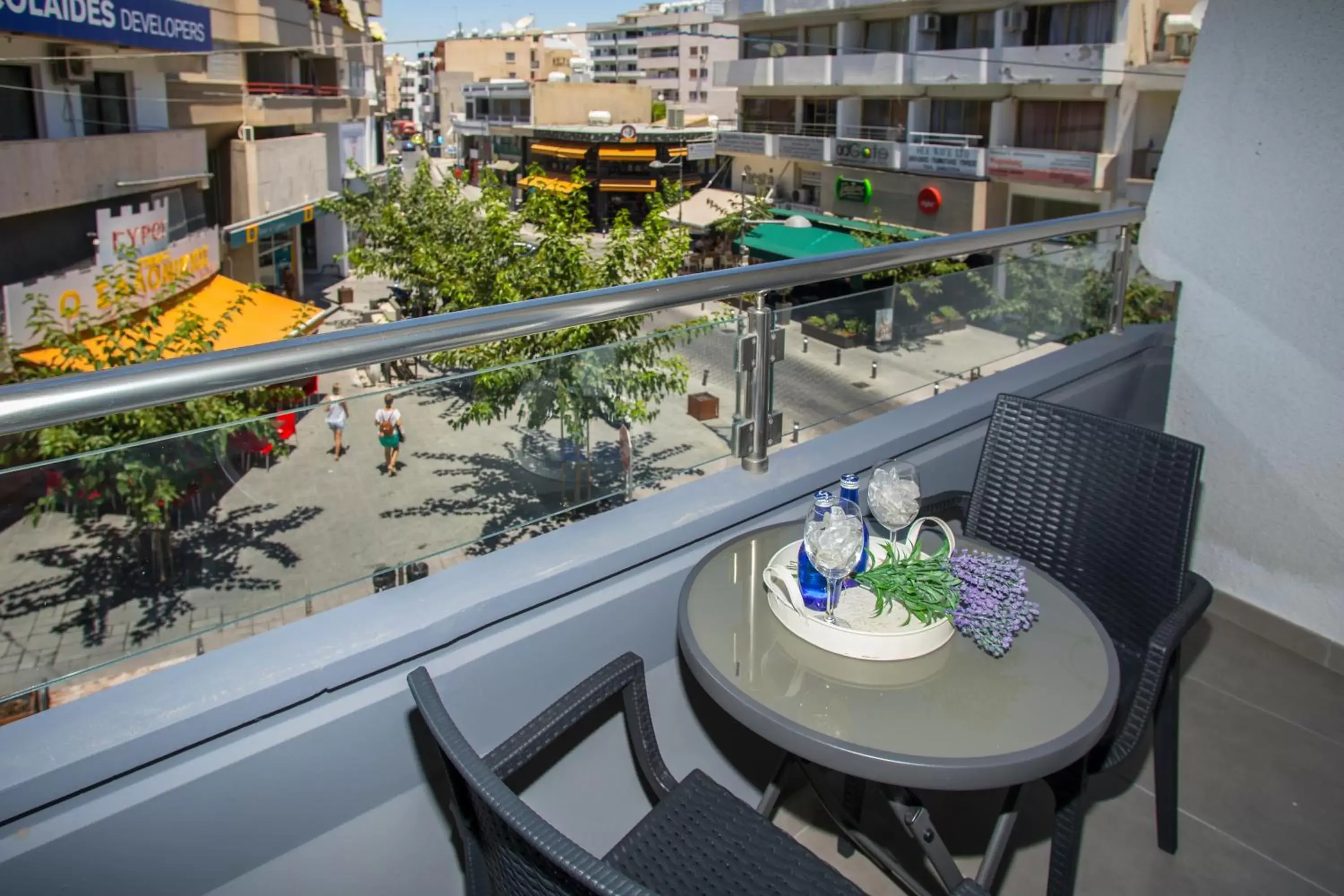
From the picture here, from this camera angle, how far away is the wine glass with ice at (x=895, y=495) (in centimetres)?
213

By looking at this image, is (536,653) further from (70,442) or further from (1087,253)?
(70,442)

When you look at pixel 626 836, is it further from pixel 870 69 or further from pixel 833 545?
pixel 870 69

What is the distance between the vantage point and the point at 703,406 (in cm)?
273

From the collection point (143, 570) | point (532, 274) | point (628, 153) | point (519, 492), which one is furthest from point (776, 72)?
point (143, 570)

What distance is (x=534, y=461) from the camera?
233 cm

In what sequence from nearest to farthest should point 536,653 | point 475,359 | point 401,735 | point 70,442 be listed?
1. point 401,735
2. point 536,653
3. point 70,442
4. point 475,359

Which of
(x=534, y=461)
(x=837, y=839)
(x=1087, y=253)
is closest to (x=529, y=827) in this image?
(x=534, y=461)

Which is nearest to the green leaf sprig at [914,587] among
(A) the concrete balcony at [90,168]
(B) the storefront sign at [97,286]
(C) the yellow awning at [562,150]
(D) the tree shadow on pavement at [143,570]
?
(D) the tree shadow on pavement at [143,570]

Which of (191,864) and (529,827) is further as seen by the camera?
(191,864)

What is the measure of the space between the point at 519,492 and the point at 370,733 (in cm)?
68

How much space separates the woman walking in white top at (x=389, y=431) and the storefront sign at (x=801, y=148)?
32036mm

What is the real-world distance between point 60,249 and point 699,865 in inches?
694

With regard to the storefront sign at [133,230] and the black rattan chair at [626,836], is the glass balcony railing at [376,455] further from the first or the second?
the storefront sign at [133,230]

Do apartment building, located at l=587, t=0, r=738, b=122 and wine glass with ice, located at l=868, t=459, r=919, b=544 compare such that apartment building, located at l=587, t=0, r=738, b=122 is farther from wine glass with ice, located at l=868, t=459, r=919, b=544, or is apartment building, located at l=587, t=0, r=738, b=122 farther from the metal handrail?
wine glass with ice, located at l=868, t=459, r=919, b=544
